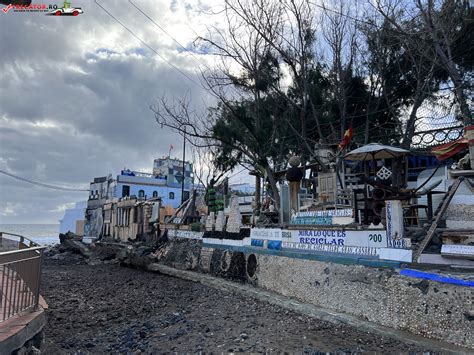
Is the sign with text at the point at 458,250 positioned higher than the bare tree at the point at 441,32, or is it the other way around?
the bare tree at the point at 441,32

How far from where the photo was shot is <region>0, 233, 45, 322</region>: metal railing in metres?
5.12

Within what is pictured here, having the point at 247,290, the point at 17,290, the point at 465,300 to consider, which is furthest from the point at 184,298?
the point at 465,300

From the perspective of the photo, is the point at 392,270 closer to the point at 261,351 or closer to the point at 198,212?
the point at 261,351

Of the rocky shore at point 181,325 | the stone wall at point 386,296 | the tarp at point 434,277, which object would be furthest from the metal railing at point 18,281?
the tarp at point 434,277

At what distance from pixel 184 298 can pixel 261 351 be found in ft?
18.7

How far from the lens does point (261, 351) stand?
6.25 metres

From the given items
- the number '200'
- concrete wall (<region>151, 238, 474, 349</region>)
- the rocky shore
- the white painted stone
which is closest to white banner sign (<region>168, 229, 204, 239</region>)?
the rocky shore

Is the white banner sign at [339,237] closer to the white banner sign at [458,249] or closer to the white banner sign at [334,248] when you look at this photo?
the white banner sign at [334,248]

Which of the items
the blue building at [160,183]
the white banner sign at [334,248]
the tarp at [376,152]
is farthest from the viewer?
the blue building at [160,183]

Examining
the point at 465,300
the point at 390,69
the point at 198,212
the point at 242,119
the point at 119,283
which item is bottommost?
the point at 119,283

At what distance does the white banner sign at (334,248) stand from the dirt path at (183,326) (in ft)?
5.57

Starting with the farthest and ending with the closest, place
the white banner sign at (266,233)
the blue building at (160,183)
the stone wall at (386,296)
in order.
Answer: the blue building at (160,183), the white banner sign at (266,233), the stone wall at (386,296)

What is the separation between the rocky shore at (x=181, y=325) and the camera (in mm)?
6555

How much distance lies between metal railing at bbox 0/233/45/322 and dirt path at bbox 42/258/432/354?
188 centimetres
